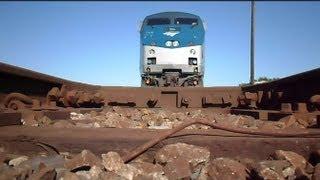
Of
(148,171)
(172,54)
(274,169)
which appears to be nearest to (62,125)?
(148,171)

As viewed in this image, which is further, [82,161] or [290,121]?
[290,121]

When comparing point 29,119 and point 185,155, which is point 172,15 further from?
point 185,155

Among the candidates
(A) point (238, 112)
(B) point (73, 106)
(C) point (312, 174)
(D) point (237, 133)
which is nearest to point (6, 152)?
(D) point (237, 133)

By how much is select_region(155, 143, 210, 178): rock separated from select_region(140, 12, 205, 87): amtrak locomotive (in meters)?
7.70

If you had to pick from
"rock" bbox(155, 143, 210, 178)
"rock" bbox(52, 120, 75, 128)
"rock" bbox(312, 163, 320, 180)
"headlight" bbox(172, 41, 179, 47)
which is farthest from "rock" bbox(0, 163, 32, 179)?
"headlight" bbox(172, 41, 179, 47)

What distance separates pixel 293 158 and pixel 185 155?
72cm

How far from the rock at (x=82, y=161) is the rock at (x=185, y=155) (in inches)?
17.1

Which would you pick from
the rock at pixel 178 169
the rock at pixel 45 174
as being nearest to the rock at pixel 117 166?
the rock at pixel 178 169

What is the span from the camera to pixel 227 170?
2162mm

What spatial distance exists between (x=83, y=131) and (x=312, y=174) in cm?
169

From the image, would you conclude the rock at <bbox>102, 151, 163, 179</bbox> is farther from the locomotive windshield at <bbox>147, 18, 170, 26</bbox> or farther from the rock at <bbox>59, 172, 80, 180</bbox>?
the locomotive windshield at <bbox>147, 18, 170, 26</bbox>

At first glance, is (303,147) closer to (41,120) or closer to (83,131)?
(83,131)

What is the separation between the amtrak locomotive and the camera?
10273 mm

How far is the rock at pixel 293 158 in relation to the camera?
2.24 meters
